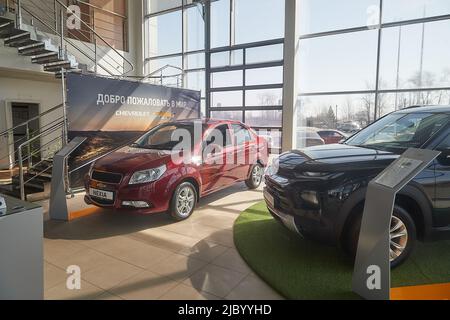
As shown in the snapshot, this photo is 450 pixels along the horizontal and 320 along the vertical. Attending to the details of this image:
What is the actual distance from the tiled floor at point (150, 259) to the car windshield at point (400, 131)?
1801mm

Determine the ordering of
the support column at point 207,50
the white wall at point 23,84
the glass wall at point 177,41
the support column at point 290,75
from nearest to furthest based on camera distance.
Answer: the white wall at point 23,84 → the support column at point 290,75 → the support column at point 207,50 → the glass wall at point 177,41

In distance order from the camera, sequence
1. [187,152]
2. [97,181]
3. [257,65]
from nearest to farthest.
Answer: [97,181]
[187,152]
[257,65]

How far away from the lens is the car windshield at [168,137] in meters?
4.50

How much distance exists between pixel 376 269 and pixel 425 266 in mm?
955

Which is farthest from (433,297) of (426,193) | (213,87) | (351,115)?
(213,87)

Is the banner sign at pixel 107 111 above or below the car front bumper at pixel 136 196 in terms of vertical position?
above

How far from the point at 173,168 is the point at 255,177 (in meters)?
2.39

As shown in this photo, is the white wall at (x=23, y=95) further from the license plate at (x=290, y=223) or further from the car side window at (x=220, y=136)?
the license plate at (x=290, y=223)

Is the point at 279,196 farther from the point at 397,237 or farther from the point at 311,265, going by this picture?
the point at 397,237

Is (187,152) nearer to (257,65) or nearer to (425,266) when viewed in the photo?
(425,266)

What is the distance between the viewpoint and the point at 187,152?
426 centimetres

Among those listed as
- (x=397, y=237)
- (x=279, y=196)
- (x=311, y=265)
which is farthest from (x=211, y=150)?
(x=397, y=237)

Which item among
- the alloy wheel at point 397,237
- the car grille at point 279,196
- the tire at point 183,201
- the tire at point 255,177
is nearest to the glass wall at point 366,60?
the tire at point 255,177

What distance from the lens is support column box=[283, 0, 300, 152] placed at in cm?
807
